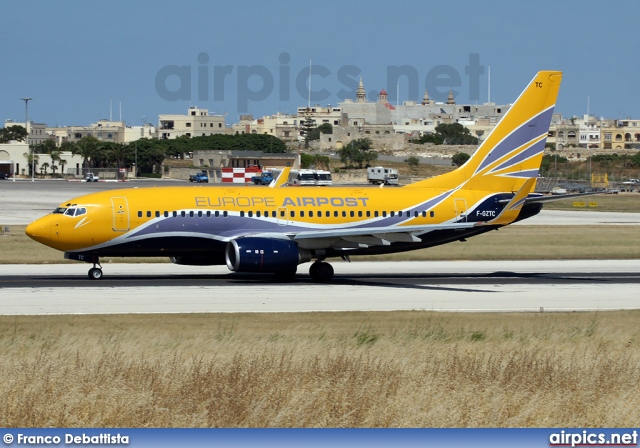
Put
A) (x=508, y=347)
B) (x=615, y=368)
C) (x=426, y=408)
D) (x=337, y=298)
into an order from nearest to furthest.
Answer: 1. (x=426, y=408)
2. (x=615, y=368)
3. (x=508, y=347)
4. (x=337, y=298)

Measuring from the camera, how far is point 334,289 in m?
38.0

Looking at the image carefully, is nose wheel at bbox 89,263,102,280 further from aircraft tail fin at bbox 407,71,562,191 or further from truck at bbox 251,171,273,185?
truck at bbox 251,171,273,185

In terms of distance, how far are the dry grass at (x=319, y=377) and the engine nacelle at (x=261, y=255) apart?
10272 mm

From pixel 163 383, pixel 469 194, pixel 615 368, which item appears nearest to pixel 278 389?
pixel 163 383

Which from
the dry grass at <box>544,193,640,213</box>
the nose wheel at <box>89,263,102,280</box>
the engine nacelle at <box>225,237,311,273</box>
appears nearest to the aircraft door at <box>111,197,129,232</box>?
the nose wheel at <box>89,263,102,280</box>

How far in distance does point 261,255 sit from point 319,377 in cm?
1966

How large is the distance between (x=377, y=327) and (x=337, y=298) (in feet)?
23.2

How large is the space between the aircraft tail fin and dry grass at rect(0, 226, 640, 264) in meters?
8.76

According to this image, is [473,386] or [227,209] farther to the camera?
[227,209]

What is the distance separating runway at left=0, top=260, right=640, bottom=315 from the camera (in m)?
32.9

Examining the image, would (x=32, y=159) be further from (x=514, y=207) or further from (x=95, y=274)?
(x=514, y=207)

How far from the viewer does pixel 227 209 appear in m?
40.3

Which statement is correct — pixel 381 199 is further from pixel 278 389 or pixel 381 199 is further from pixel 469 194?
pixel 278 389

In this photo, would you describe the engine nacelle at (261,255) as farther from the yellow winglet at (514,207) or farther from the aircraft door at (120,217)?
the yellow winglet at (514,207)
